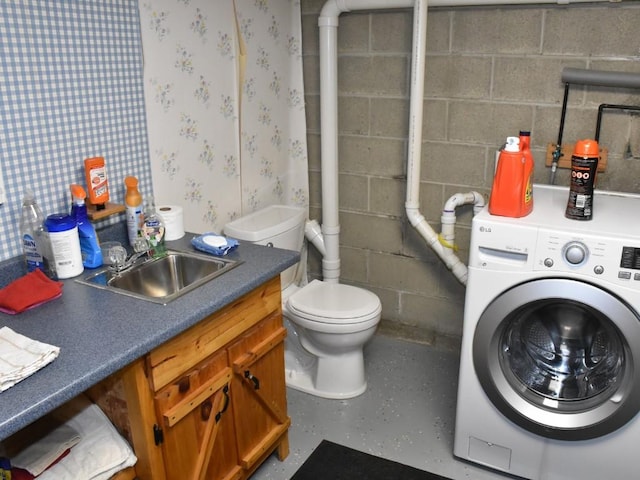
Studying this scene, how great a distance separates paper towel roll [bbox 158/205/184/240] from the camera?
202cm

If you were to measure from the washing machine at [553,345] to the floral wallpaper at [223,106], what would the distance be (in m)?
1.10

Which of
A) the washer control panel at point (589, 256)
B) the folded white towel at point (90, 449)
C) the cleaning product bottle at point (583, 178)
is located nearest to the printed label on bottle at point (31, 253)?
the folded white towel at point (90, 449)

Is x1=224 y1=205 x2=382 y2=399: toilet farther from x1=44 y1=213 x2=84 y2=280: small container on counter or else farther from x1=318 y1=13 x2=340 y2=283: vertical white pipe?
x1=44 y1=213 x2=84 y2=280: small container on counter

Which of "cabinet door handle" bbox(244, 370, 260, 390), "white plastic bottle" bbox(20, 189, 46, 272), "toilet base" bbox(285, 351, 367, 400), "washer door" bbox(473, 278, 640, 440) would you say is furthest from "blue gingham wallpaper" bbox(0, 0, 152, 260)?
"washer door" bbox(473, 278, 640, 440)

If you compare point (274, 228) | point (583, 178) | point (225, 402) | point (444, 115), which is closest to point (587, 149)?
point (583, 178)

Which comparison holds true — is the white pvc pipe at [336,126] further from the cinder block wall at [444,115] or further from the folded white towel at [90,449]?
the folded white towel at [90,449]

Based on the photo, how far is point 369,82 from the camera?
2.67 meters

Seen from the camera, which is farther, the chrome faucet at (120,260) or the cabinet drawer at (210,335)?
the chrome faucet at (120,260)

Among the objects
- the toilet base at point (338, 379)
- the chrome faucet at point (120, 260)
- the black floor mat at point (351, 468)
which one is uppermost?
the chrome faucet at point (120, 260)

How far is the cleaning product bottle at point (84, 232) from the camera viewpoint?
68.7 inches

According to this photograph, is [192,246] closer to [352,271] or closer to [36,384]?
[36,384]

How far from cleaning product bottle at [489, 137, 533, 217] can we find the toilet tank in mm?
925

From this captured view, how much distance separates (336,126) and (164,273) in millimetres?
1133

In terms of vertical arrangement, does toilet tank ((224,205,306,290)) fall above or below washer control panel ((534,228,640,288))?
below
